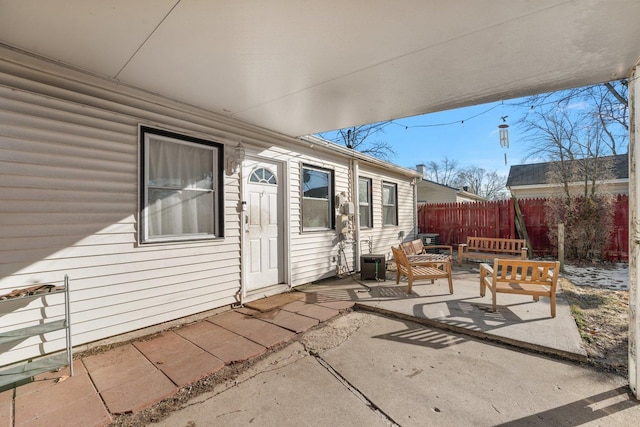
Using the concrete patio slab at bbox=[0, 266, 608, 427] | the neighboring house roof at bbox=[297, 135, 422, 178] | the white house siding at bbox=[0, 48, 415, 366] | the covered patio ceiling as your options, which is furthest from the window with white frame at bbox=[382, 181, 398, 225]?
the white house siding at bbox=[0, 48, 415, 366]

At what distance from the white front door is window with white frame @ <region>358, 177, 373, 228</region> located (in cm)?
273

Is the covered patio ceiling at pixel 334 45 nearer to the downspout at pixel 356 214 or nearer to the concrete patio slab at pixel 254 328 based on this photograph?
the concrete patio slab at pixel 254 328

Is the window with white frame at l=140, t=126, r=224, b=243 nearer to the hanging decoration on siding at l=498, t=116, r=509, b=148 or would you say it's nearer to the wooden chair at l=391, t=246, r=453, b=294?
the wooden chair at l=391, t=246, r=453, b=294

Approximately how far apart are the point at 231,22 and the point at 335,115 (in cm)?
208

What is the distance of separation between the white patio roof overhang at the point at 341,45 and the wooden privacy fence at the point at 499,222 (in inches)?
282

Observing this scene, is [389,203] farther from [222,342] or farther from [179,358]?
[179,358]

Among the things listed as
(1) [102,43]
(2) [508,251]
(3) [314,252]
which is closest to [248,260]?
(3) [314,252]

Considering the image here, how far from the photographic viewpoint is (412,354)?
2818 millimetres

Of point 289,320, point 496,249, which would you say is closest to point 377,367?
point 289,320

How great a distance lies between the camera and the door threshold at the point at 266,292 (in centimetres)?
434

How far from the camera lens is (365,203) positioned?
24.1 feet

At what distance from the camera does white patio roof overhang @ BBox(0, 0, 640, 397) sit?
6.43 ft

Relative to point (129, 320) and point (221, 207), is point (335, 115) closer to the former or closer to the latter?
point (221, 207)

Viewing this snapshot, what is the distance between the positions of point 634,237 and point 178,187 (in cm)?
446
